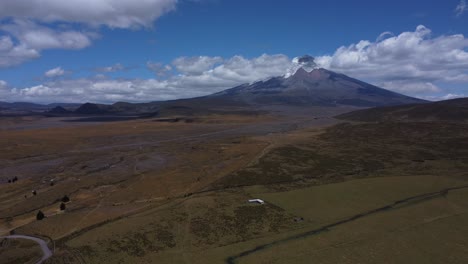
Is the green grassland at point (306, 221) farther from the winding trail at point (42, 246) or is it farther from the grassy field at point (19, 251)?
the grassy field at point (19, 251)

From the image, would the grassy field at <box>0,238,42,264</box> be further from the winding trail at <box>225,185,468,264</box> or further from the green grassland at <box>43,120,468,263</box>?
the winding trail at <box>225,185,468,264</box>

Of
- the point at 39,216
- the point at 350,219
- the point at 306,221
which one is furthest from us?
the point at 39,216

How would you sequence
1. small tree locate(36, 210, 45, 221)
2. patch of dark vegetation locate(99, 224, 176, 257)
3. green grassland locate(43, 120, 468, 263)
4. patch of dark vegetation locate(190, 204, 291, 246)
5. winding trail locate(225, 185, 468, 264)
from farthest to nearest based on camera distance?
small tree locate(36, 210, 45, 221) → patch of dark vegetation locate(190, 204, 291, 246) → patch of dark vegetation locate(99, 224, 176, 257) → winding trail locate(225, 185, 468, 264) → green grassland locate(43, 120, 468, 263)

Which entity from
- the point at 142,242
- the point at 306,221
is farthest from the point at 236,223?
the point at 142,242

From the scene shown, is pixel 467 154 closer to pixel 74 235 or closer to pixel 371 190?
pixel 371 190

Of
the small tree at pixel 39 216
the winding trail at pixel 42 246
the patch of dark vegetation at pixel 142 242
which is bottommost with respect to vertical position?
the winding trail at pixel 42 246

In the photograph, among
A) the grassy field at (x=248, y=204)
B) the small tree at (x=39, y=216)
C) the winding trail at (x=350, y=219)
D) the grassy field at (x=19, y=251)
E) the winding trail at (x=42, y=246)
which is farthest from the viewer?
the small tree at (x=39, y=216)

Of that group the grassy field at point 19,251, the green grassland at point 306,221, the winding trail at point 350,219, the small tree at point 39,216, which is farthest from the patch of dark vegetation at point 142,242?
the small tree at point 39,216

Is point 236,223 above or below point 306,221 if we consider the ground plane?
above

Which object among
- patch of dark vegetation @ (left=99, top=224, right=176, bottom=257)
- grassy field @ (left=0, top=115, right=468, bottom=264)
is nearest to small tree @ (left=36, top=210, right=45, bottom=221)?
grassy field @ (left=0, top=115, right=468, bottom=264)

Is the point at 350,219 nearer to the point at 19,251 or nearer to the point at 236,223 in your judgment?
the point at 236,223

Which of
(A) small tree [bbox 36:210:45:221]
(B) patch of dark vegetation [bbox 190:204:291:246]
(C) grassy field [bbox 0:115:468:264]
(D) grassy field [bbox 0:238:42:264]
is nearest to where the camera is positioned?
(D) grassy field [bbox 0:238:42:264]
